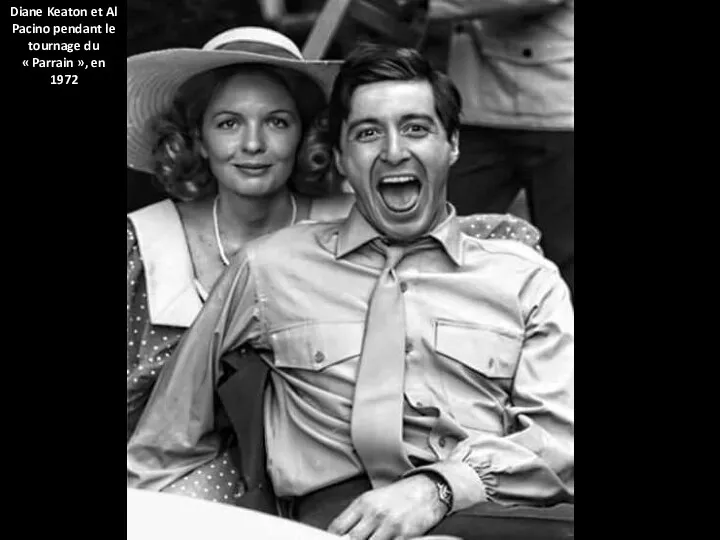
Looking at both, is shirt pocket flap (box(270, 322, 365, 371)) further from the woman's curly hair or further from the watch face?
the woman's curly hair

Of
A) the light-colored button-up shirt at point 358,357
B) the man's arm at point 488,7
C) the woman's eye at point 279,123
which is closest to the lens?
the light-colored button-up shirt at point 358,357

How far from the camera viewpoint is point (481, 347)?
409 cm

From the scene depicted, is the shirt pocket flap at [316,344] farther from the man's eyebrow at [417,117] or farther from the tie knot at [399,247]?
the man's eyebrow at [417,117]

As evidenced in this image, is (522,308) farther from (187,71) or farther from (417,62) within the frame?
(187,71)

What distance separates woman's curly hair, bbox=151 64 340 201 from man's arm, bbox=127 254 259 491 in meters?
0.52

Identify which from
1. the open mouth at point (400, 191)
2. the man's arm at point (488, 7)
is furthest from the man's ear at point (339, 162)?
the man's arm at point (488, 7)

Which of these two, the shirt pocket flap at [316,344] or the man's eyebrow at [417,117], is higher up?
the man's eyebrow at [417,117]

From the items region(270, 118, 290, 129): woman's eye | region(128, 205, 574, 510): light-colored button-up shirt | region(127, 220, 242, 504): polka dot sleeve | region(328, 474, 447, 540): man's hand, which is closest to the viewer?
region(328, 474, 447, 540): man's hand

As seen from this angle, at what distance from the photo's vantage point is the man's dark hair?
422 cm

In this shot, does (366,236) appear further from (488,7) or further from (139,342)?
(488,7)

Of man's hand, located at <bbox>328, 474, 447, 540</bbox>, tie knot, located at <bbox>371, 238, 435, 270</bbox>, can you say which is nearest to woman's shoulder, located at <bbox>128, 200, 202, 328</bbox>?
tie knot, located at <bbox>371, 238, 435, 270</bbox>

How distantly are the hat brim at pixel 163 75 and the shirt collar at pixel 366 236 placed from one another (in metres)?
0.49

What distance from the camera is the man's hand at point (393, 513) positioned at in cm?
379
